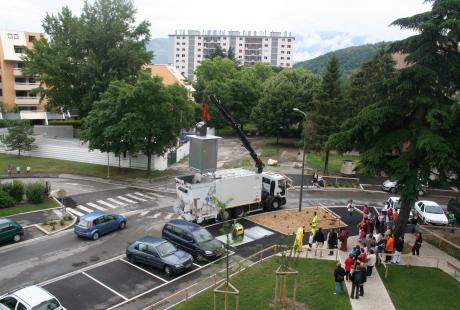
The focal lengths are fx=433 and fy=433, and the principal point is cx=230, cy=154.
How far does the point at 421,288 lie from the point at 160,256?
39.3 feet

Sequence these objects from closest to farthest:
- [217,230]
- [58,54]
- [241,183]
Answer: [217,230] < [241,183] < [58,54]

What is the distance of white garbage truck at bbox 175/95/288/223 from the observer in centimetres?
2744

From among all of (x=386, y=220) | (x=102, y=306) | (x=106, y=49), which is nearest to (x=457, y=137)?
(x=386, y=220)

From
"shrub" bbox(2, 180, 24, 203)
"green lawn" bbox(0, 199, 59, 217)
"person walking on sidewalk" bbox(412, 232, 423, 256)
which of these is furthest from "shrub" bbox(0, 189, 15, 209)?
"person walking on sidewalk" bbox(412, 232, 423, 256)

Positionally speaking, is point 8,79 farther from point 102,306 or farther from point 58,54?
point 102,306

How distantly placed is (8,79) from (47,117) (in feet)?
28.3

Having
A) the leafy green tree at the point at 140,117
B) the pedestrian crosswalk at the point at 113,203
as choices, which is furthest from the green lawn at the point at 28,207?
the leafy green tree at the point at 140,117

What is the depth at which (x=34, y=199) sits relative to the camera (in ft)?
105

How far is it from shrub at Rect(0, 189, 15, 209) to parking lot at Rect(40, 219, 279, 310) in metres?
12.8

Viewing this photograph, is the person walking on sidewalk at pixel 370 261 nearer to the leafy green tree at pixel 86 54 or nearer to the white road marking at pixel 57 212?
the white road marking at pixel 57 212

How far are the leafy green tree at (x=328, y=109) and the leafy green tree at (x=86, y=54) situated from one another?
22.8 m

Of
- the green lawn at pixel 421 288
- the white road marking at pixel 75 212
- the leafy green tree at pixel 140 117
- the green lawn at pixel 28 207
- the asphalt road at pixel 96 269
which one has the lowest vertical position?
the asphalt road at pixel 96 269

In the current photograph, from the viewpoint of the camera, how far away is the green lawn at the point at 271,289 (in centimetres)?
1700

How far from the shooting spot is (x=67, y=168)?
44906mm
